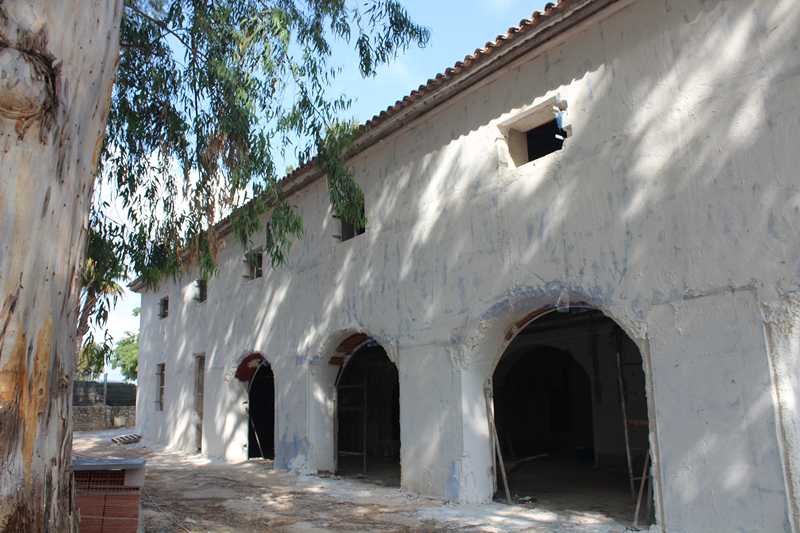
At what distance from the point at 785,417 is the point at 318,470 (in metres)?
7.96

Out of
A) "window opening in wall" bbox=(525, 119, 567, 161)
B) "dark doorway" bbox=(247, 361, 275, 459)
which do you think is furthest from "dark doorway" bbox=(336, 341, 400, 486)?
"window opening in wall" bbox=(525, 119, 567, 161)

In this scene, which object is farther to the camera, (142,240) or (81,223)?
(142,240)

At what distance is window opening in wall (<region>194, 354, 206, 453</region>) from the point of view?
637 inches

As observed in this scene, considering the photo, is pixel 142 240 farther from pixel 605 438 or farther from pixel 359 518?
pixel 605 438

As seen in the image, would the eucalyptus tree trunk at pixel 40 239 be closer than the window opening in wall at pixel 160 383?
Yes

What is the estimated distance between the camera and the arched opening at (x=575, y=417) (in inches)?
343

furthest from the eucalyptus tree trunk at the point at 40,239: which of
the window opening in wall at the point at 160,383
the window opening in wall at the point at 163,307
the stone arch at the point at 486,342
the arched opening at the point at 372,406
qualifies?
the window opening in wall at the point at 163,307

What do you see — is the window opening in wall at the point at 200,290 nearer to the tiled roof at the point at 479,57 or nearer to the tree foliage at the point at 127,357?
the tiled roof at the point at 479,57

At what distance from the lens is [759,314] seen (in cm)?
569

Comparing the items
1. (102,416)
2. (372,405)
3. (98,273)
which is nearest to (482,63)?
(98,273)

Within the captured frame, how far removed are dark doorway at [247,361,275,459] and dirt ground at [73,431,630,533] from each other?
144 inches

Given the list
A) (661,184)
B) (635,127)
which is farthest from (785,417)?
(635,127)

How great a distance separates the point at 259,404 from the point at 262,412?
0.22 metres

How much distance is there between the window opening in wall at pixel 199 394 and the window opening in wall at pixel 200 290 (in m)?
1.53
